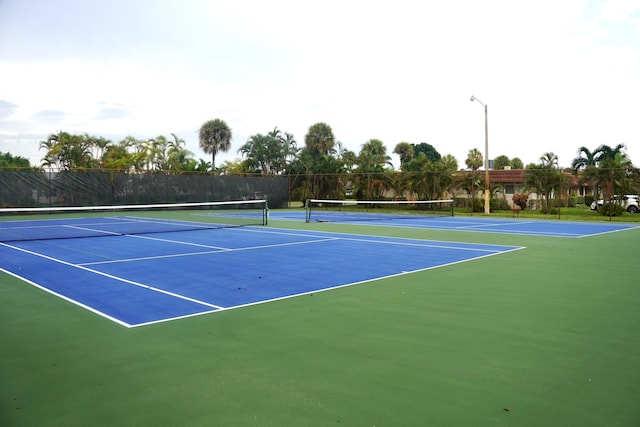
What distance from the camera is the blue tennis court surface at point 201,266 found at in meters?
6.62

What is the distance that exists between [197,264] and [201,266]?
27cm

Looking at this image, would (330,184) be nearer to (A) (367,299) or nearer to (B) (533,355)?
(A) (367,299)

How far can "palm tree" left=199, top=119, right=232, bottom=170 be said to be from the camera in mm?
55406

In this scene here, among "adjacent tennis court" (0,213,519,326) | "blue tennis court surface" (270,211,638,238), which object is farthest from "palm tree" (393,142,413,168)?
"adjacent tennis court" (0,213,519,326)

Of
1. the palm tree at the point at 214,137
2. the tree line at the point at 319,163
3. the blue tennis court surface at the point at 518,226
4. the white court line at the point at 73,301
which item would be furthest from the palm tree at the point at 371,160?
the white court line at the point at 73,301

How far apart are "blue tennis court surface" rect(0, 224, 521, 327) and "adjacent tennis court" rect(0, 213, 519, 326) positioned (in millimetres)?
14

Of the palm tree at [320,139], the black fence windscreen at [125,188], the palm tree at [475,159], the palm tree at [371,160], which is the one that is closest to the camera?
the black fence windscreen at [125,188]

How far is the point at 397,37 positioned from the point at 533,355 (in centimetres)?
1449

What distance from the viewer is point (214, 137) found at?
5566 centimetres

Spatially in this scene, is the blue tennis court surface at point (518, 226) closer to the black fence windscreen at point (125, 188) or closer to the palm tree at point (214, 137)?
the black fence windscreen at point (125, 188)

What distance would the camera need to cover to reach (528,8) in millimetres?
6672

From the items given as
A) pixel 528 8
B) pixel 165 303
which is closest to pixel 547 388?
pixel 165 303

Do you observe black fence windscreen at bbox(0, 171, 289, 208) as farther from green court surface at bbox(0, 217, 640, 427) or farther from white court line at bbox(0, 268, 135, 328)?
green court surface at bbox(0, 217, 640, 427)

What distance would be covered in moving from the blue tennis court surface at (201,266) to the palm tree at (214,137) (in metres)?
41.7
